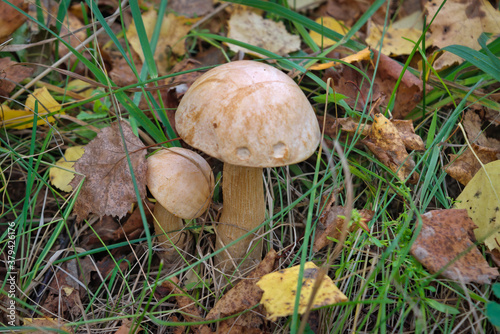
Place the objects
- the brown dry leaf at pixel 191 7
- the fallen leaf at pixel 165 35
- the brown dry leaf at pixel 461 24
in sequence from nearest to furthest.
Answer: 1. the brown dry leaf at pixel 461 24
2. the fallen leaf at pixel 165 35
3. the brown dry leaf at pixel 191 7

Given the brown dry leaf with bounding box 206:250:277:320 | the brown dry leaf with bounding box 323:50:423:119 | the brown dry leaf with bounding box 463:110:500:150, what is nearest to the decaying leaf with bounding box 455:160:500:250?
the brown dry leaf with bounding box 463:110:500:150

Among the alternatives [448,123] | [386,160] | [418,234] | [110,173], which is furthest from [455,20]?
[110,173]

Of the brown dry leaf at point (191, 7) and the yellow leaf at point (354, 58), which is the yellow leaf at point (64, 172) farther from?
the brown dry leaf at point (191, 7)

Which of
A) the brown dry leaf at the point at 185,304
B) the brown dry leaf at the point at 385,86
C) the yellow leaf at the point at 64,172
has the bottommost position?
the brown dry leaf at the point at 185,304

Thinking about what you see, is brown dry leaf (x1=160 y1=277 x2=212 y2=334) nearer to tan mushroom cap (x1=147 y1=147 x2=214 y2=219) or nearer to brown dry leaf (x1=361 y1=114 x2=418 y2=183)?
tan mushroom cap (x1=147 y1=147 x2=214 y2=219)

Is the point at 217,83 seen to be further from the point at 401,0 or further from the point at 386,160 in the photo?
the point at 401,0

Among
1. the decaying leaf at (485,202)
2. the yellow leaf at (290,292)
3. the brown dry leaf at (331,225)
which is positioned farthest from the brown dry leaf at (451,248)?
the yellow leaf at (290,292)
